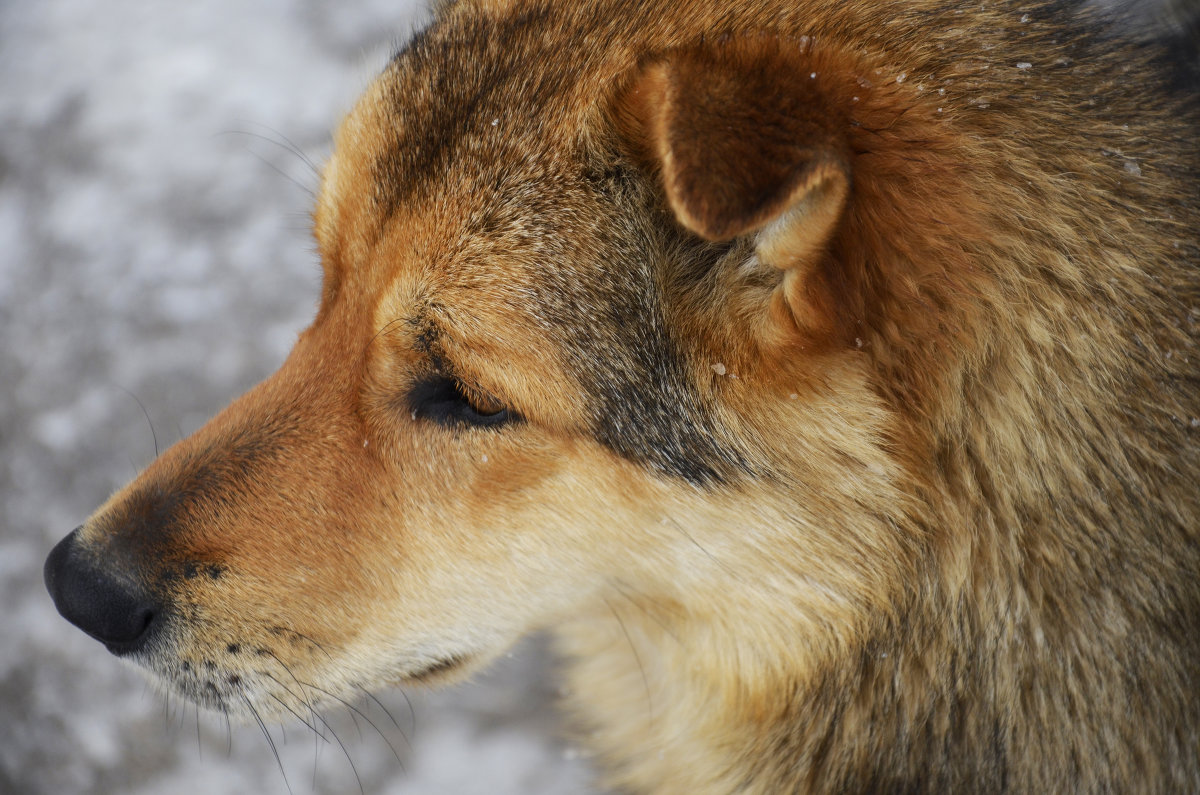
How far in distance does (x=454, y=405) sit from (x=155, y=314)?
2743mm

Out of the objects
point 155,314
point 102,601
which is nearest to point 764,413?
point 102,601

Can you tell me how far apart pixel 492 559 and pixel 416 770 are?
67.5 inches

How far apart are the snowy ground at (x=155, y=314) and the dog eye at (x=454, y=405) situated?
1253mm

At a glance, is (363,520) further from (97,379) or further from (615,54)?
(97,379)

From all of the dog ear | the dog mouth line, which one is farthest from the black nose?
the dog ear

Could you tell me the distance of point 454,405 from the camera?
2105 mm

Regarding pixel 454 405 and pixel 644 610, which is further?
pixel 644 610

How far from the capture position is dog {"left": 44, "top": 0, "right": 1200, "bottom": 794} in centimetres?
182

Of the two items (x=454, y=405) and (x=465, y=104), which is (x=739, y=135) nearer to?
(x=465, y=104)

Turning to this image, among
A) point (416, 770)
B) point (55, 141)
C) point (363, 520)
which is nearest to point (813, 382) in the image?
point (363, 520)

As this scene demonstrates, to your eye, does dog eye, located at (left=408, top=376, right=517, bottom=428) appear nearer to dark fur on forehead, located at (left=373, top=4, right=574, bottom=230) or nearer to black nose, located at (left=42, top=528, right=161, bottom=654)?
dark fur on forehead, located at (left=373, top=4, right=574, bottom=230)

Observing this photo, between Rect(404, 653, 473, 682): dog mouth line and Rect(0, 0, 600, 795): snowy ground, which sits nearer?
Rect(404, 653, 473, 682): dog mouth line

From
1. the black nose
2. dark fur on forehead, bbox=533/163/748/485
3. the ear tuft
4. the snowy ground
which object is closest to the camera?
the ear tuft

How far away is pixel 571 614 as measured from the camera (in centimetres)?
239
